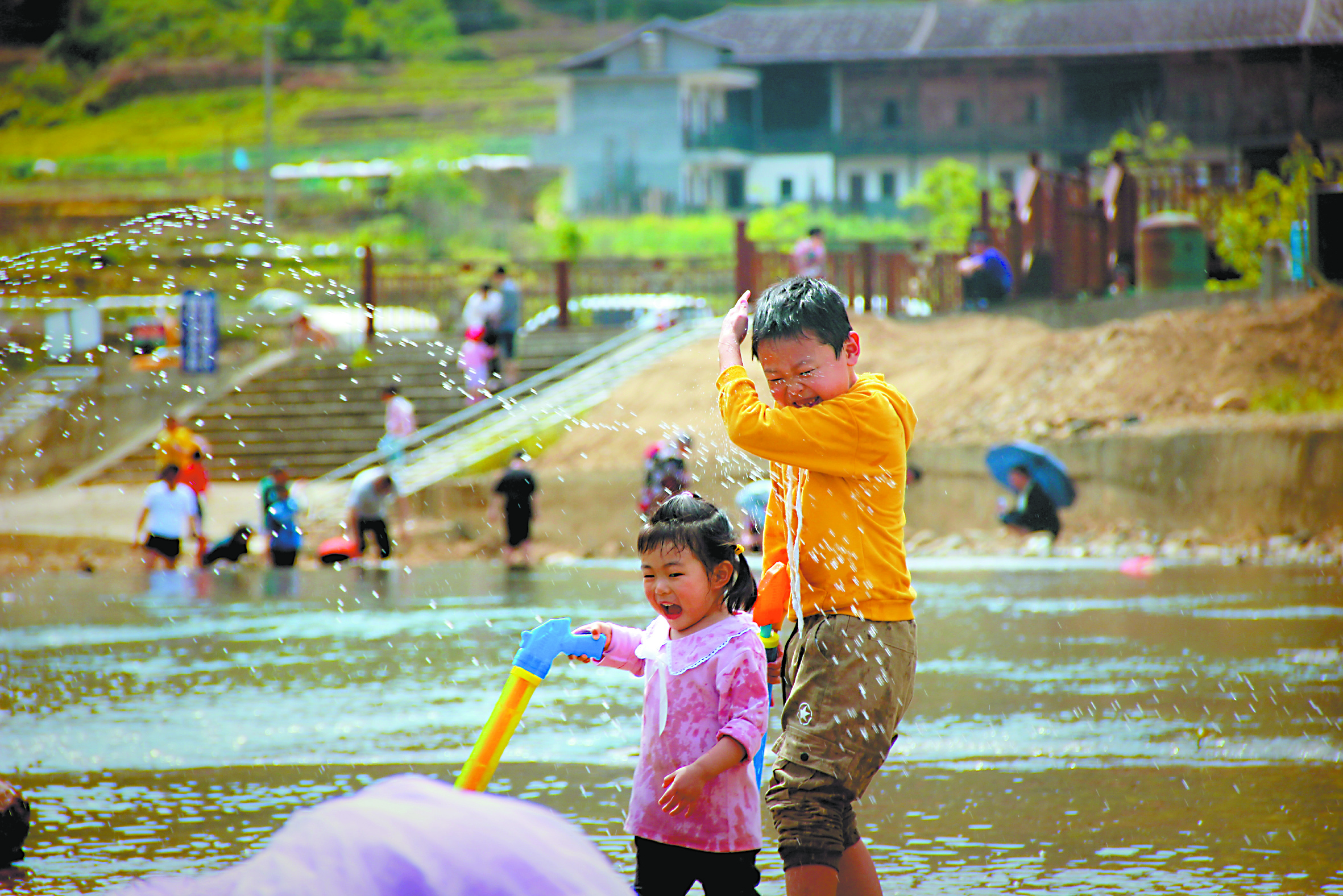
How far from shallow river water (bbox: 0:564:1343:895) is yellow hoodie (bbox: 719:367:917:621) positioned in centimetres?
118

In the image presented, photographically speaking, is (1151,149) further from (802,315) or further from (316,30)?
(316,30)

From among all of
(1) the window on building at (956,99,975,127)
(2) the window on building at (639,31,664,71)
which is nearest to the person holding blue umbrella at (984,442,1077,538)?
(1) the window on building at (956,99,975,127)

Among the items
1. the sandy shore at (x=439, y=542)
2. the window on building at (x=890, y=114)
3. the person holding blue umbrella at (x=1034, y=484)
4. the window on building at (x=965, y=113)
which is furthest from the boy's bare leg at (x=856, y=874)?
the window on building at (x=890, y=114)

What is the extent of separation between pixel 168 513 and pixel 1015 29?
51.6 m

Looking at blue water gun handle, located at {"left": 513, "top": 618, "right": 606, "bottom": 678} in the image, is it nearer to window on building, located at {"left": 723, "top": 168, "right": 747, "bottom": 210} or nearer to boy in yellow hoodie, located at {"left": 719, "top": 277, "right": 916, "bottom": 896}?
boy in yellow hoodie, located at {"left": 719, "top": 277, "right": 916, "bottom": 896}

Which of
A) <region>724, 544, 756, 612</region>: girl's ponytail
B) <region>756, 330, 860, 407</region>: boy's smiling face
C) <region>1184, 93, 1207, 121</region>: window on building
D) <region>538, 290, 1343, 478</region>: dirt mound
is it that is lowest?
<region>538, 290, 1343, 478</region>: dirt mound

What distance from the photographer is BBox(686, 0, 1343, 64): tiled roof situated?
50.3m

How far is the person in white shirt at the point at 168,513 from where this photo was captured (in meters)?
13.6

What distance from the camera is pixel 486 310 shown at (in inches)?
808

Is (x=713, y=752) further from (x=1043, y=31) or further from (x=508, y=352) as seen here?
(x=1043, y=31)

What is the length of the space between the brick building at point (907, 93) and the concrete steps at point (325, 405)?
31030 mm

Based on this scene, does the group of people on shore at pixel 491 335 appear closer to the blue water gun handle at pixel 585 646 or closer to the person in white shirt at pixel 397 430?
the person in white shirt at pixel 397 430

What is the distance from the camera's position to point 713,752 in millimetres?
2783

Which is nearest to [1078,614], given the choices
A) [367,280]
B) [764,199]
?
[367,280]
